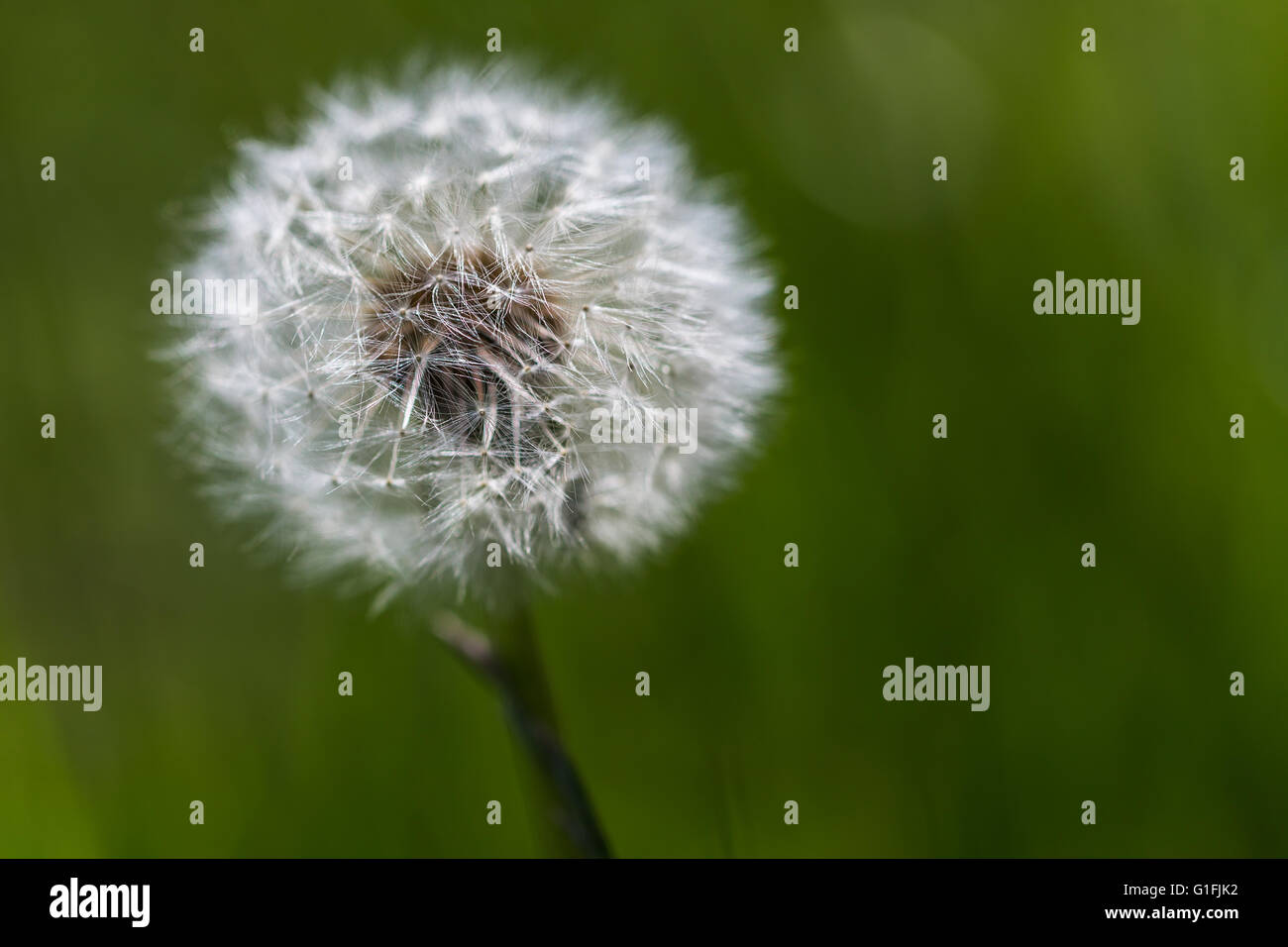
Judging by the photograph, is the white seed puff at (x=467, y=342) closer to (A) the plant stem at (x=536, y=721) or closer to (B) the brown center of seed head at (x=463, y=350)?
(B) the brown center of seed head at (x=463, y=350)

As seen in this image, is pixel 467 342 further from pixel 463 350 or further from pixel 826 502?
pixel 826 502

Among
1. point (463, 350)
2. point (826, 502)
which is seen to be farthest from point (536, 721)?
point (826, 502)

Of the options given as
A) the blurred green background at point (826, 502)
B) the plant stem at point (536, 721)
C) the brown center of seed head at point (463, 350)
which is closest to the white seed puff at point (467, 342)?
the brown center of seed head at point (463, 350)

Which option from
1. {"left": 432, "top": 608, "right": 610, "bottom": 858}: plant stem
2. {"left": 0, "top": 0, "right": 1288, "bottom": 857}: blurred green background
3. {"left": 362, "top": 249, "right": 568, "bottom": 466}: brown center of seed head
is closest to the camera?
{"left": 432, "top": 608, "right": 610, "bottom": 858}: plant stem

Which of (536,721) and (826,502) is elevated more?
(826,502)

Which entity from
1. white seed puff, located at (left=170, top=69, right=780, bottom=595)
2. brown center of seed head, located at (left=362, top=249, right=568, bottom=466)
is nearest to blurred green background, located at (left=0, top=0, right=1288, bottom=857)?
white seed puff, located at (left=170, top=69, right=780, bottom=595)

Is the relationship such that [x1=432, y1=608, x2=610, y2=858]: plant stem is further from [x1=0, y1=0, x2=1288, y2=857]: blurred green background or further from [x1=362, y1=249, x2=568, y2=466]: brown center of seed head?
[x1=0, y1=0, x2=1288, y2=857]: blurred green background
